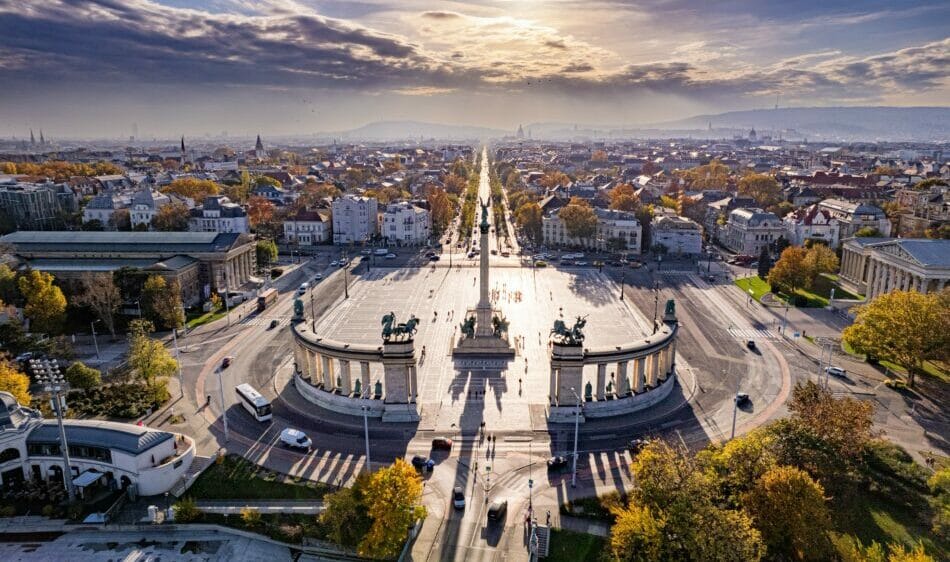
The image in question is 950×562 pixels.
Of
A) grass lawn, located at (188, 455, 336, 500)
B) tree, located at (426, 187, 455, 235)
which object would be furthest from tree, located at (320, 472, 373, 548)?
tree, located at (426, 187, 455, 235)

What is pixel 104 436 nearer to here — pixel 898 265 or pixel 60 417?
pixel 60 417

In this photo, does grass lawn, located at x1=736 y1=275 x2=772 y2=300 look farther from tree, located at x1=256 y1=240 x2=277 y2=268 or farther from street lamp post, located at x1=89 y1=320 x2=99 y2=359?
street lamp post, located at x1=89 y1=320 x2=99 y2=359

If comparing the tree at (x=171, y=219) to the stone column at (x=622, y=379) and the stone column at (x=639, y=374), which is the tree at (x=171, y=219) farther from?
the stone column at (x=639, y=374)

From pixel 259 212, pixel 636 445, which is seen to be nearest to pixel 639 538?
pixel 636 445

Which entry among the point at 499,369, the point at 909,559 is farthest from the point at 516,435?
the point at 909,559

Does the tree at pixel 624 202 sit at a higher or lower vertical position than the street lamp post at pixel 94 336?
higher

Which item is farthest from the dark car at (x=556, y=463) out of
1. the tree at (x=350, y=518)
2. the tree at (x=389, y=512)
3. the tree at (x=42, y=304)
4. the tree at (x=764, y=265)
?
the tree at (x=764, y=265)

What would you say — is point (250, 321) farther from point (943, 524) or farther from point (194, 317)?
point (943, 524)
